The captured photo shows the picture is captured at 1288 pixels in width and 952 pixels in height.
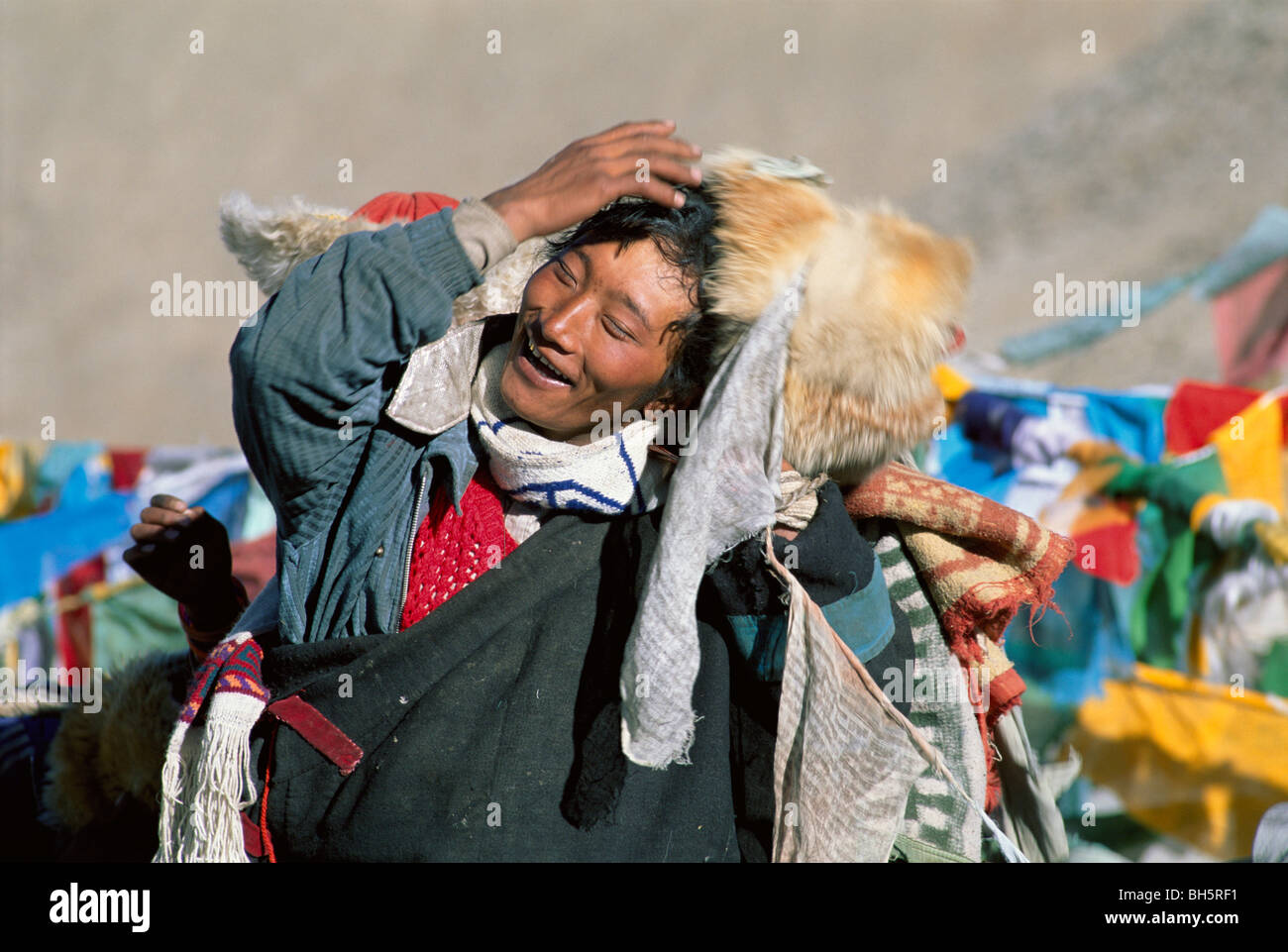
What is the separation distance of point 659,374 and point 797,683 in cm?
60

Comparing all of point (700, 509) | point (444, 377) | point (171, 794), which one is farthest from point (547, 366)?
point (171, 794)

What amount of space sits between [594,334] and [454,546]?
18.2 inches

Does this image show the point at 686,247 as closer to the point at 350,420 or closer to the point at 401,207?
the point at 350,420

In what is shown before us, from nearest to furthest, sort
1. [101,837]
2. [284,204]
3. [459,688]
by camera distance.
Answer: [459,688] → [284,204] → [101,837]

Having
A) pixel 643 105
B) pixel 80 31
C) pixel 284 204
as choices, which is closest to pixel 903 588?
pixel 284 204

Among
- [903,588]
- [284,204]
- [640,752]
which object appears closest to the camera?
[640,752]

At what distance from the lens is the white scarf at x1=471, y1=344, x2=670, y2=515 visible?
1862mm

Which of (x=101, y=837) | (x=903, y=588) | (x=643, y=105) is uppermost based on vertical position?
(x=643, y=105)

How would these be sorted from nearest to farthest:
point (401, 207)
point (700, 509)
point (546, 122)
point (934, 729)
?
point (700, 509) → point (934, 729) → point (401, 207) → point (546, 122)

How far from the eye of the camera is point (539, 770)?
1795mm

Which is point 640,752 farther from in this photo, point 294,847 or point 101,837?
point 101,837

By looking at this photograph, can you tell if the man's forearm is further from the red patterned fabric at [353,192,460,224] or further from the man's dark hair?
the red patterned fabric at [353,192,460,224]

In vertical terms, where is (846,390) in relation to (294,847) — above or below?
above

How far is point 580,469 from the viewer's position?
185cm
